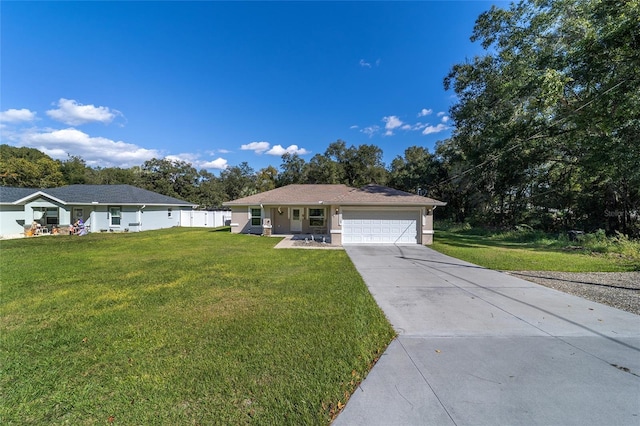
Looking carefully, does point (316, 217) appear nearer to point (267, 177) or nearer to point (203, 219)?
point (203, 219)

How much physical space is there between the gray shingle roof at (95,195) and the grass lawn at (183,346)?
47.8 feet

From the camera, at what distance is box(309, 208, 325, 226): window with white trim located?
18.5 metres

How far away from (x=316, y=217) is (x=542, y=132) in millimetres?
14317

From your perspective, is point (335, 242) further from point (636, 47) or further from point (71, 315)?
point (636, 47)

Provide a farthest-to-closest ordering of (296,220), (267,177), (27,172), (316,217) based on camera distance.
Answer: (267,177) < (27,172) < (296,220) < (316,217)

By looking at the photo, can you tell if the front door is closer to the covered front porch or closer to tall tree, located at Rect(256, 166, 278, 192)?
the covered front porch

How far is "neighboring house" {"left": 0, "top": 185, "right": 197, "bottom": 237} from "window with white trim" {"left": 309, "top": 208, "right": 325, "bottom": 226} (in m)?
13.4

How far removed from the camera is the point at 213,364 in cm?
321

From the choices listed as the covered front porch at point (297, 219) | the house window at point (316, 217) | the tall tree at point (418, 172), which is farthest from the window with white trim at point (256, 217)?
the tall tree at point (418, 172)

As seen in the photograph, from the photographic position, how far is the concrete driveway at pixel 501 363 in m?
2.50

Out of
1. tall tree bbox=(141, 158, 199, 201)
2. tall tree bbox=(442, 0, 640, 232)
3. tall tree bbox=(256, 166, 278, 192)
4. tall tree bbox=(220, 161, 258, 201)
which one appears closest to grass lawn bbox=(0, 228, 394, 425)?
tall tree bbox=(442, 0, 640, 232)

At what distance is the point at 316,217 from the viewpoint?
18.7 metres

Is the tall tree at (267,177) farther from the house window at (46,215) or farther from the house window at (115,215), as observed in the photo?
the house window at (46,215)

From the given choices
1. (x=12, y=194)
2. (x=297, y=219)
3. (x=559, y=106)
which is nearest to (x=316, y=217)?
(x=297, y=219)
